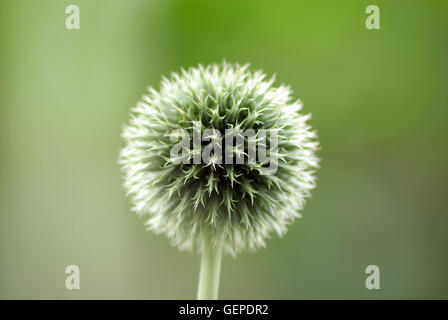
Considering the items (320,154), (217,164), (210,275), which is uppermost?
(320,154)

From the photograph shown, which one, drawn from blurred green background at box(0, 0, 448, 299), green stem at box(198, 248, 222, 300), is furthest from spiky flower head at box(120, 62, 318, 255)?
blurred green background at box(0, 0, 448, 299)

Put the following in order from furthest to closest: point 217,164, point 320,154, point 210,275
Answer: point 320,154 < point 210,275 < point 217,164

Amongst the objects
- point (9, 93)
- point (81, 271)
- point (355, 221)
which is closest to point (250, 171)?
point (355, 221)

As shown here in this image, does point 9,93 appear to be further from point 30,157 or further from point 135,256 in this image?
point 135,256

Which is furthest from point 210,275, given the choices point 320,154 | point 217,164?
point 320,154

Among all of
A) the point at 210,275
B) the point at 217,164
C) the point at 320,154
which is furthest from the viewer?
the point at 320,154

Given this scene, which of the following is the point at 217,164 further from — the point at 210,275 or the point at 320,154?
the point at 320,154

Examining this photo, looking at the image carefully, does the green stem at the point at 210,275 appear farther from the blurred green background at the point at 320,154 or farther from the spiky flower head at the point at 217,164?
the blurred green background at the point at 320,154

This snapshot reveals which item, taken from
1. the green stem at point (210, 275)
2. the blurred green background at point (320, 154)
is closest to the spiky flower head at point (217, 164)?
the green stem at point (210, 275)

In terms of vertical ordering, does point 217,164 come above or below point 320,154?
below
